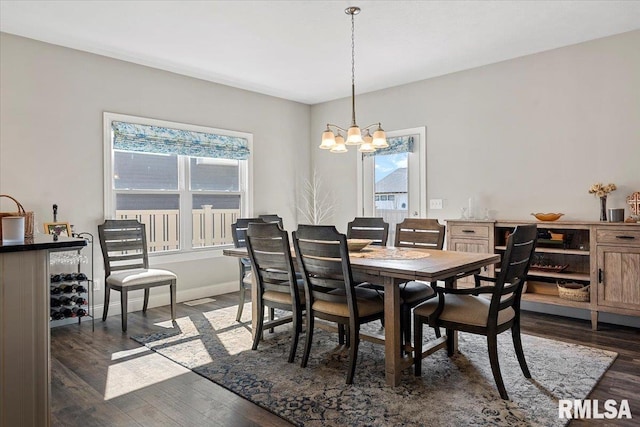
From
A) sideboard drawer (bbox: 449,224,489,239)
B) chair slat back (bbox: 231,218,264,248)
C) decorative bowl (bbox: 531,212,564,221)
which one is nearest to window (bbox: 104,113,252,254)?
chair slat back (bbox: 231,218,264,248)

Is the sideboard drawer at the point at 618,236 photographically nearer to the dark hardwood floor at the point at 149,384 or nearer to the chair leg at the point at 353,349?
the dark hardwood floor at the point at 149,384

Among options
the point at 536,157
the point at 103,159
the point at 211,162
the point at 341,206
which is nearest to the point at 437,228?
the point at 536,157

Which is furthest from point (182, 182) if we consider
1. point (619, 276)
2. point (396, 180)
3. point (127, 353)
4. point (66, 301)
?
point (619, 276)

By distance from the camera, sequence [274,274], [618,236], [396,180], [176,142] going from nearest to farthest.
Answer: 1. [274,274]
2. [618,236]
3. [176,142]
4. [396,180]

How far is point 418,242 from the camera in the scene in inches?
150

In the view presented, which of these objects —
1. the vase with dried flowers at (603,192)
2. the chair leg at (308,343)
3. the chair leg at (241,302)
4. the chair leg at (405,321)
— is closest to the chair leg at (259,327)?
the chair leg at (308,343)

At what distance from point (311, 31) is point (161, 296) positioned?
10.8 ft

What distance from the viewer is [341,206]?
20.6 ft

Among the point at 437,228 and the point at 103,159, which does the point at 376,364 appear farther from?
the point at 103,159

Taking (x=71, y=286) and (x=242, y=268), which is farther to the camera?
(x=242, y=268)

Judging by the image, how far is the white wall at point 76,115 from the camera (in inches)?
150

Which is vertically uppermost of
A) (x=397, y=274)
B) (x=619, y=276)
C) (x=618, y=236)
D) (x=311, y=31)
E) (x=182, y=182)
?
(x=311, y=31)

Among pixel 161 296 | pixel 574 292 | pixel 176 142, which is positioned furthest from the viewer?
pixel 176 142

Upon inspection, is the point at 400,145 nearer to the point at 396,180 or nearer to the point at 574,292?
the point at 396,180
